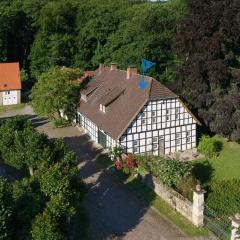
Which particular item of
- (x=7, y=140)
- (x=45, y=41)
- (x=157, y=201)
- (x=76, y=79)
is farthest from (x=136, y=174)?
(x=45, y=41)

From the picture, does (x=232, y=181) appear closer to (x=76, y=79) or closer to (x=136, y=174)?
(x=136, y=174)

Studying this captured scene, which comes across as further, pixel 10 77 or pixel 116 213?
pixel 10 77

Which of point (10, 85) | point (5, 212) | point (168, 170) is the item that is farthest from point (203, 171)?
point (10, 85)

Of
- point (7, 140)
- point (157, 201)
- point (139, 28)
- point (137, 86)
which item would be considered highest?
point (139, 28)

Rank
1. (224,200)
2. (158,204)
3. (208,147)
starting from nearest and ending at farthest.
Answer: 1. (224,200)
2. (158,204)
3. (208,147)

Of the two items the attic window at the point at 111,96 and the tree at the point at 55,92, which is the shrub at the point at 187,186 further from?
the tree at the point at 55,92

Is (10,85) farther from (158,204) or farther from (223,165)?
(158,204)
